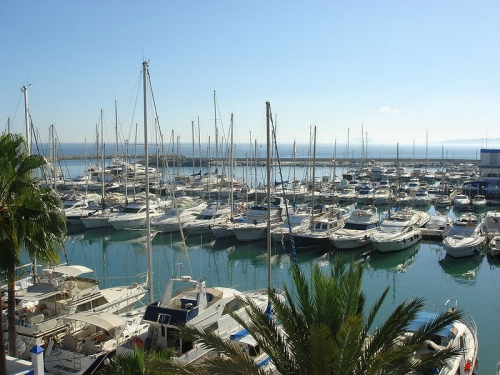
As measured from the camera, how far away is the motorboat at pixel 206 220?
146ft

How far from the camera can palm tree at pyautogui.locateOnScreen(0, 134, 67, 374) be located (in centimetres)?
1098

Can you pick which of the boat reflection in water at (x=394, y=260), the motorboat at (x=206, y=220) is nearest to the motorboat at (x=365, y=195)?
the motorboat at (x=206, y=220)

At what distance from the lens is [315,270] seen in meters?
9.75

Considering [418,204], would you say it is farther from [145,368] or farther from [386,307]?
[145,368]

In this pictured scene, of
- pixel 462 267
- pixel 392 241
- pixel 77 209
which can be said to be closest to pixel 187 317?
pixel 392 241

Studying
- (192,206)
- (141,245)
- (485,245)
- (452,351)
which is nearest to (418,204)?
(485,245)

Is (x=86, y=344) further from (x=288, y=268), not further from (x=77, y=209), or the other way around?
(x=77, y=209)

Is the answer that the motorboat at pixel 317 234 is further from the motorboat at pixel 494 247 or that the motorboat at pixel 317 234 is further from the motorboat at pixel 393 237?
the motorboat at pixel 494 247

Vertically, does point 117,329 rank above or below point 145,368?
below

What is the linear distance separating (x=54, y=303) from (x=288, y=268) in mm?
19631

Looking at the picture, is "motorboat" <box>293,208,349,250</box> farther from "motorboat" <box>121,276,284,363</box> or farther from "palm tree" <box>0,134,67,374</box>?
"palm tree" <box>0,134,67,374</box>

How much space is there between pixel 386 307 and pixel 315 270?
60.0 feet

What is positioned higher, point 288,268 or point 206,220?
point 206,220

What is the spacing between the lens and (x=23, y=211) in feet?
36.3
